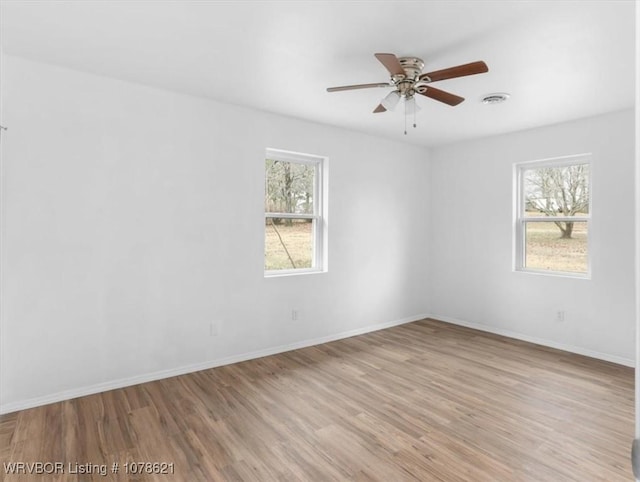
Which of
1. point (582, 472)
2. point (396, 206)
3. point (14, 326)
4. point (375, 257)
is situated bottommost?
point (582, 472)

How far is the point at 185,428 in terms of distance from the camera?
2488 mm

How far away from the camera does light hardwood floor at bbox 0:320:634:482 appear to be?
83.1 inches

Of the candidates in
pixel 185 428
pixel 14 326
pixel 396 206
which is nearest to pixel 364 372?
pixel 185 428

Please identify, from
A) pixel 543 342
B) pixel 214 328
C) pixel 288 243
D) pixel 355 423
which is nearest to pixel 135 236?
pixel 214 328

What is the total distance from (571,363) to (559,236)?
146cm

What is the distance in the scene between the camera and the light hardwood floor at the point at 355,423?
2111mm

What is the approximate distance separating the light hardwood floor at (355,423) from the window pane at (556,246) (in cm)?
116

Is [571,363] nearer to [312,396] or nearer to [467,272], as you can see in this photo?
[467,272]

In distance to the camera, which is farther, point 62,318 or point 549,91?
point 549,91

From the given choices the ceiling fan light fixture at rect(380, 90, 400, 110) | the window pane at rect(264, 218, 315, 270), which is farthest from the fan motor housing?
the window pane at rect(264, 218, 315, 270)

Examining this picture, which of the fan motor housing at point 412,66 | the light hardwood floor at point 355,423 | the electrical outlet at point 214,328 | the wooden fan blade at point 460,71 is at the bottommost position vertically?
the light hardwood floor at point 355,423

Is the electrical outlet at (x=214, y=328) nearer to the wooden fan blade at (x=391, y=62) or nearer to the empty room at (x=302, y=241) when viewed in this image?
the empty room at (x=302, y=241)

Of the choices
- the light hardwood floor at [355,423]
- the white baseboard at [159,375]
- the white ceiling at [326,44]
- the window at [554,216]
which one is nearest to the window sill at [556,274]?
the window at [554,216]

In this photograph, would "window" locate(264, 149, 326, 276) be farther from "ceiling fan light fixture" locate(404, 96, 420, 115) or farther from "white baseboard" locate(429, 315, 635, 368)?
"white baseboard" locate(429, 315, 635, 368)
